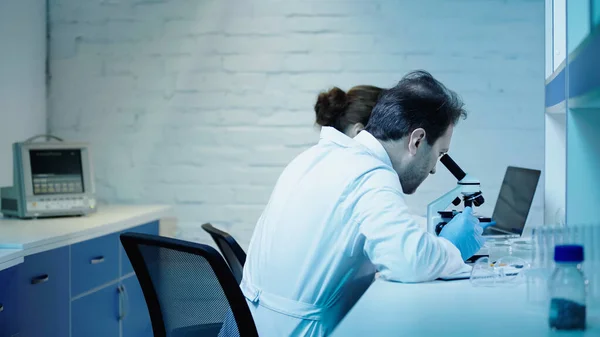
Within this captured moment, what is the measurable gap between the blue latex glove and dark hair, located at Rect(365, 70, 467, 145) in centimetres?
27

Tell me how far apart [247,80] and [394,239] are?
2335 millimetres

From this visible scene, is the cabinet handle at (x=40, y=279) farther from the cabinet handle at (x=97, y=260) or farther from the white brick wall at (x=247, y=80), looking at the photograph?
the white brick wall at (x=247, y=80)

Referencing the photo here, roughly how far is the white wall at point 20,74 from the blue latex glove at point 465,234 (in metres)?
2.37

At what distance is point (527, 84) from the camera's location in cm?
390

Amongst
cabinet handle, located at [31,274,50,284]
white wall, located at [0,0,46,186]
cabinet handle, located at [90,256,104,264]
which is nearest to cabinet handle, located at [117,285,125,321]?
cabinet handle, located at [90,256,104,264]

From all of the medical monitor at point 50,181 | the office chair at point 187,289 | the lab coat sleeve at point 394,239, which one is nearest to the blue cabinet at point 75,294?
the medical monitor at point 50,181

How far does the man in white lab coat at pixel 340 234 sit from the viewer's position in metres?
1.92

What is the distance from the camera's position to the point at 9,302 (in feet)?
8.50

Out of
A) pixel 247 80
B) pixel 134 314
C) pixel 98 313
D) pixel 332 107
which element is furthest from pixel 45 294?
pixel 247 80

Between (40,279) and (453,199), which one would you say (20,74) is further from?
(453,199)

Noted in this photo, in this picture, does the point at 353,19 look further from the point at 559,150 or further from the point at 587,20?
the point at 587,20

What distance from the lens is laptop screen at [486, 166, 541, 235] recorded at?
2992 mm

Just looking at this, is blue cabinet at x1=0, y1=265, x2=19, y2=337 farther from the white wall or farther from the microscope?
the microscope

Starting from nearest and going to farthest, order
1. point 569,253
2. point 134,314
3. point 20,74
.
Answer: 1. point 569,253
2. point 134,314
3. point 20,74
